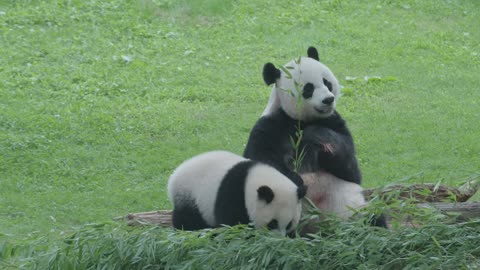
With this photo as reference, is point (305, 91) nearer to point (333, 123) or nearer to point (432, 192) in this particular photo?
point (333, 123)

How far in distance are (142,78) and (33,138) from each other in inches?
82.3

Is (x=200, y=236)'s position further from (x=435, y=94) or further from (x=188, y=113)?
(x=435, y=94)

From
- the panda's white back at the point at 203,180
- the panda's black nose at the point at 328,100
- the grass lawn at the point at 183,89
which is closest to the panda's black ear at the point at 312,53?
the panda's black nose at the point at 328,100

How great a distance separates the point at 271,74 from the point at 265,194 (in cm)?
97

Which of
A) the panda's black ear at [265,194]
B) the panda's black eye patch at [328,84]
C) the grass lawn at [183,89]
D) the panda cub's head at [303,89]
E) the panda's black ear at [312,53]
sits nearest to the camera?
the panda's black ear at [265,194]

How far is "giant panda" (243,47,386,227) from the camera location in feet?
20.8

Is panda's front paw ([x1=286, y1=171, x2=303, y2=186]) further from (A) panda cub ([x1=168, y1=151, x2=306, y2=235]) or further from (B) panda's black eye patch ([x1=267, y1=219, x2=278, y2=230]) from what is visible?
(B) panda's black eye patch ([x1=267, y1=219, x2=278, y2=230])

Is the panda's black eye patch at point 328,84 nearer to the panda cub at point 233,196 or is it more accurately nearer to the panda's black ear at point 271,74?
the panda's black ear at point 271,74

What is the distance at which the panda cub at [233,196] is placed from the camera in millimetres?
6016

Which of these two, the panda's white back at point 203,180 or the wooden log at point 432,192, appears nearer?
the panda's white back at point 203,180

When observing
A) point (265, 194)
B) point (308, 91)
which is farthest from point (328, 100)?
point (265, 194)

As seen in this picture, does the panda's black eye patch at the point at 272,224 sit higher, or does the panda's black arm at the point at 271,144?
the panda's black arm at the point at 271,144

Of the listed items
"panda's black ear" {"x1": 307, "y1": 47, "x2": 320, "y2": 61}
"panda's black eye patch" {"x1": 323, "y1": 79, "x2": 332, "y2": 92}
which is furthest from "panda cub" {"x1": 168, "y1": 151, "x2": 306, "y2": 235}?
"panda's black ear" {"x1": 307, "y1": 47, "x2": 320, "y2": 61}

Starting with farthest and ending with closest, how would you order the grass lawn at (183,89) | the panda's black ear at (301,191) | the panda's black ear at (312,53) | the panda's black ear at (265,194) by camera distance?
the grass lawn at (183,89)
the panda's black ear at (312,53)
the panda's black ear at (301,191)
the panda's black ear at (265,194)
